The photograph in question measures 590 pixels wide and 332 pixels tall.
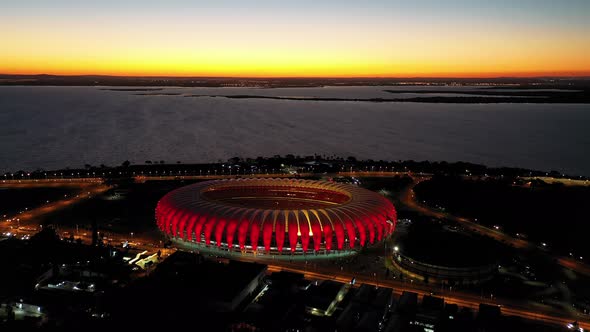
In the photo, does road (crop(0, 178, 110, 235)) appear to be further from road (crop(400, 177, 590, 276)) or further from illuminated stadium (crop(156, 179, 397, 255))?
road (crop(400, 177, 590, 276))

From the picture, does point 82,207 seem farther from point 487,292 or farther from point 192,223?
point 487,292

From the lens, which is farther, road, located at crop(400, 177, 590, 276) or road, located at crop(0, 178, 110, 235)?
road, located at crop(0, 178, 110, 235)

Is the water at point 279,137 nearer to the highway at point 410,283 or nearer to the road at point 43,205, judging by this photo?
the road at point 43,205

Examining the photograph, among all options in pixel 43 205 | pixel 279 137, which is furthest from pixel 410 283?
pixel 279 137

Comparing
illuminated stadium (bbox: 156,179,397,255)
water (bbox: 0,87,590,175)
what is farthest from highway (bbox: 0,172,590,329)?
water (bbox: 0,87,590,175)

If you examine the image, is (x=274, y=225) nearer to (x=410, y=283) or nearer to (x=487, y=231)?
(x=410, y=283)

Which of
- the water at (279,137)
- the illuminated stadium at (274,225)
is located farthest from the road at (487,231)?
the water at (279,137)

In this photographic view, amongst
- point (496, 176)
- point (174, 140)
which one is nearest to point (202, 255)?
point (496, 176)

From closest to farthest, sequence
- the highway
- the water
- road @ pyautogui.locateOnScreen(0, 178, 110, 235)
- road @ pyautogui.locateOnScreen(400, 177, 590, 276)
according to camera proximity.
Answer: the highway, road @ pyautogui.locateOnScreen(400, 177, 590, 276), road @ pyautogui.locateOnScreen(0, 178, 110, 235), the water
